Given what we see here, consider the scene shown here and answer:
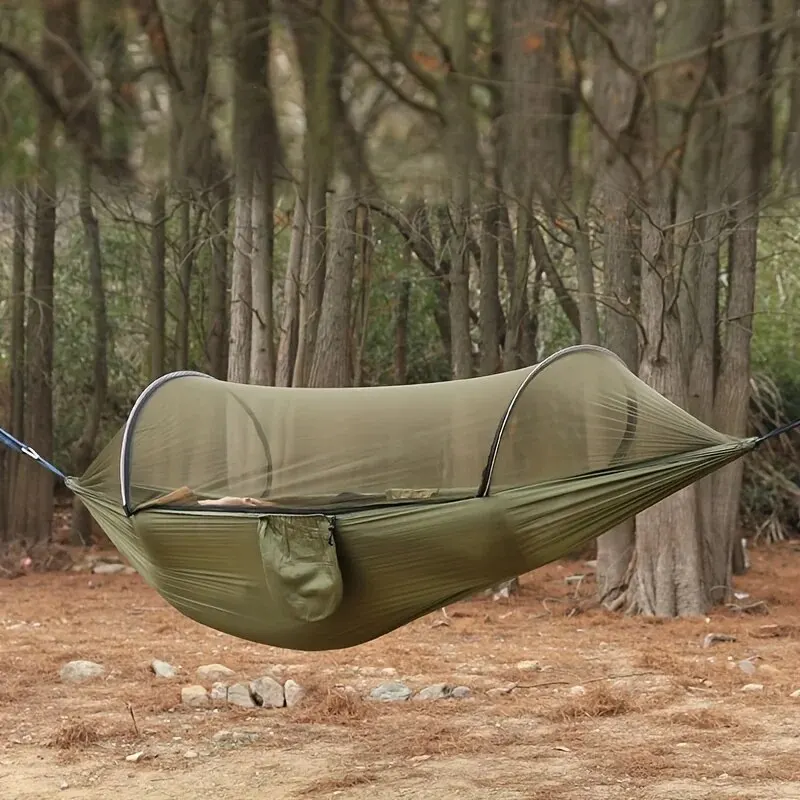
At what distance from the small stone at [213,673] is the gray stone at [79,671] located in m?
0.47

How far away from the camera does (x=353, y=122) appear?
2008 mm

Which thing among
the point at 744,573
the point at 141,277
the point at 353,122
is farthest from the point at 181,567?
the point at 141,277

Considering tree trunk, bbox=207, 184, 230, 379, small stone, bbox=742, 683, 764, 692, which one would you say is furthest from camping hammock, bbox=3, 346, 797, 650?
tree trunk, bbox=207, 184, 230, 379

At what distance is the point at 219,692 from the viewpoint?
4.57 metres

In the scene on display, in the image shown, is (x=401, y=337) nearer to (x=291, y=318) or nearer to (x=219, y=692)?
(x=291, y=318)

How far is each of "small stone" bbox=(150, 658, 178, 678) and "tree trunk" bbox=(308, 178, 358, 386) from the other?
2.16 m

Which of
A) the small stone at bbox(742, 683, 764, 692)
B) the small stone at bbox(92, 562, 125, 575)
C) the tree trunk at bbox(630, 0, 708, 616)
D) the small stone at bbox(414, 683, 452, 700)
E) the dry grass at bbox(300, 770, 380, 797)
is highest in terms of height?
the tree trunk at bbox(630, 0, 708, 616)

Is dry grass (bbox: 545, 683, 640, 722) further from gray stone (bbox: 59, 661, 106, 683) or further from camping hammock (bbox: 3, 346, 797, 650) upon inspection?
gray stone (bbox: 59, 661, 106, 683)

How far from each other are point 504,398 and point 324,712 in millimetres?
1680

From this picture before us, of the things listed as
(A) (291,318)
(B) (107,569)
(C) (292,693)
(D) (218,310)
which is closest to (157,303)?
(D) (218,310)

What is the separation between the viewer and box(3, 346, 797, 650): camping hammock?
304cm

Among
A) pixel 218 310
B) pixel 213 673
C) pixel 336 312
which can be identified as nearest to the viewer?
pixel 213 673

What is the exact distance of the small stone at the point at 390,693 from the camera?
4.57 m

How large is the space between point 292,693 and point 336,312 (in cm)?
283
